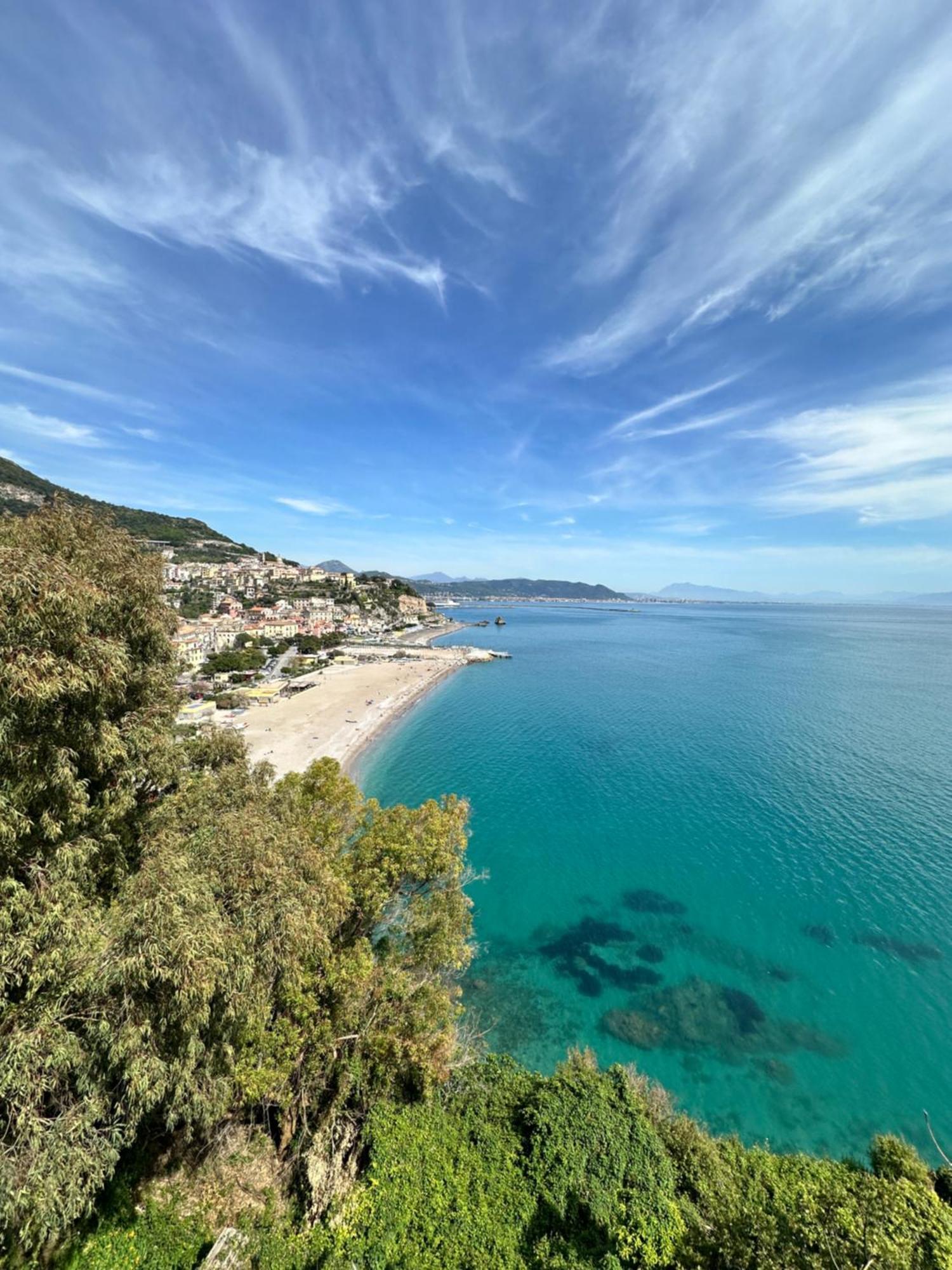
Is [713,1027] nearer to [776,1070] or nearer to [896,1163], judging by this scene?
[776,1070]

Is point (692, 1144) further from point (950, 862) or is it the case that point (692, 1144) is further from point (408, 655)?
point (408, 655)

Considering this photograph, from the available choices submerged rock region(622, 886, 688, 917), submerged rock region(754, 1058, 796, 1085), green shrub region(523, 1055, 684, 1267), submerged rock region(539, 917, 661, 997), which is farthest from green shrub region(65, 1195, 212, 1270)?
submerged rock region(622, 886, 688, 917)

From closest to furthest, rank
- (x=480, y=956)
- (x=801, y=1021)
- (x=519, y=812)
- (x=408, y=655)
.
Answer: (x=801, y=1021) → (x=480, y=956) → (x=519, y=812) → (x=408, y=655)

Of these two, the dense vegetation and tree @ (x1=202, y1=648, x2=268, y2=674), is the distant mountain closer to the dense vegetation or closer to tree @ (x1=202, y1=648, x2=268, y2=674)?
tree @ (x1=202, y1=648, x2=268, y2=674)

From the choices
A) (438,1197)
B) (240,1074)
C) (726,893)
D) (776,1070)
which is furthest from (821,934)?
(240,1074)

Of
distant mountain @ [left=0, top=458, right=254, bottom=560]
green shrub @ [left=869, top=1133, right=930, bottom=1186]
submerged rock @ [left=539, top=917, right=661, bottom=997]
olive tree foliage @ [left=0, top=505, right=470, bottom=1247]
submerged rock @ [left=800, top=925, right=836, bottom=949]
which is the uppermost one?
distant mountain @ [left=0, top=458, right=254, bottom=560]

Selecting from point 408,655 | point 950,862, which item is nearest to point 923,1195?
point 950,862
